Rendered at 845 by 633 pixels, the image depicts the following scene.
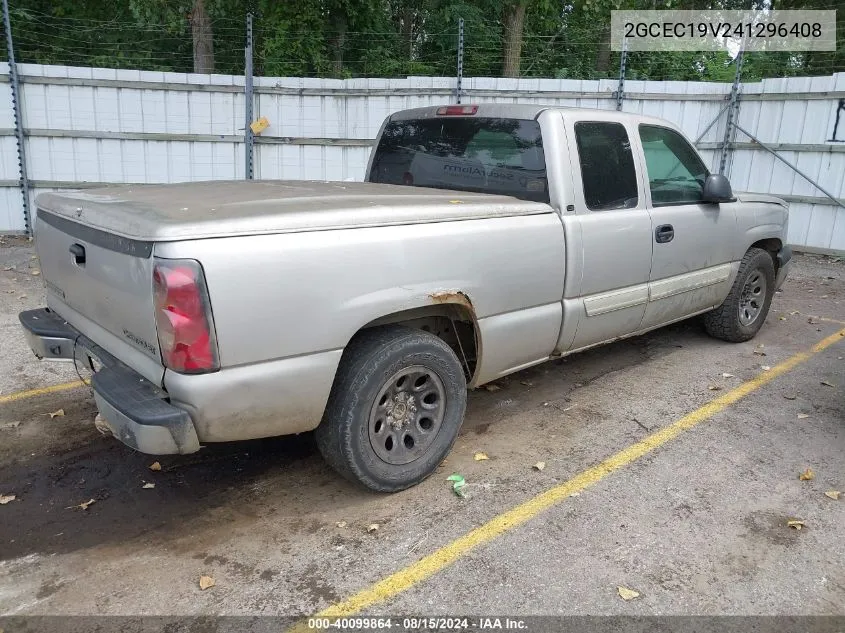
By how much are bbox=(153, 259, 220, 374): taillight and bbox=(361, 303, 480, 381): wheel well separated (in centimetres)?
82

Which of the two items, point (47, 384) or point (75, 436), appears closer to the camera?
point (75, 436)

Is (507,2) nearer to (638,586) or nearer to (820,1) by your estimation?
(820,1)

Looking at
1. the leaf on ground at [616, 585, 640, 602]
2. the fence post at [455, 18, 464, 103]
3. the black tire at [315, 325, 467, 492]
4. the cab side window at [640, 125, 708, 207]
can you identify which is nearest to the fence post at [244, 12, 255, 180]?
the fence post at [455, 18, 464, 103]

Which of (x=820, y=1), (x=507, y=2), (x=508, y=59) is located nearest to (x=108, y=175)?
(x=508, y=59)

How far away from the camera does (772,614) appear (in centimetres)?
272

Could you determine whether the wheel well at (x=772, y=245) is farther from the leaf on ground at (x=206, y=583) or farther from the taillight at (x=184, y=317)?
the leaf on ground at (x=206, y=583)

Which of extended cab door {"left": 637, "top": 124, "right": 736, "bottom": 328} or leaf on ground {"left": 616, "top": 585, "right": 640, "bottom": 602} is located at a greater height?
extended cab door {"left": 637, "top": 124, "right": 736, "bottom": 328}

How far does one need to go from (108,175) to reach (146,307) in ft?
27.7

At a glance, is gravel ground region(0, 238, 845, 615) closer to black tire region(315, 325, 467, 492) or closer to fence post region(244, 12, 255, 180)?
black tire region(315, 325, 467, 492)

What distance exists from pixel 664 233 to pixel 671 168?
23.7 inches

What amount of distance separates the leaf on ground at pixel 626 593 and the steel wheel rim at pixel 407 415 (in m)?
1.18

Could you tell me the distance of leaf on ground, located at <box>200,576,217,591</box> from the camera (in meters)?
2.79

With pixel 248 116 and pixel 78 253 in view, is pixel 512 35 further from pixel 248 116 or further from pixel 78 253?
pixel 78 253

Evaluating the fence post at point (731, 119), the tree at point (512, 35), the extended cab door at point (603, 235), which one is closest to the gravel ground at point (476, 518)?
the extended cab door at point (603, 235)
